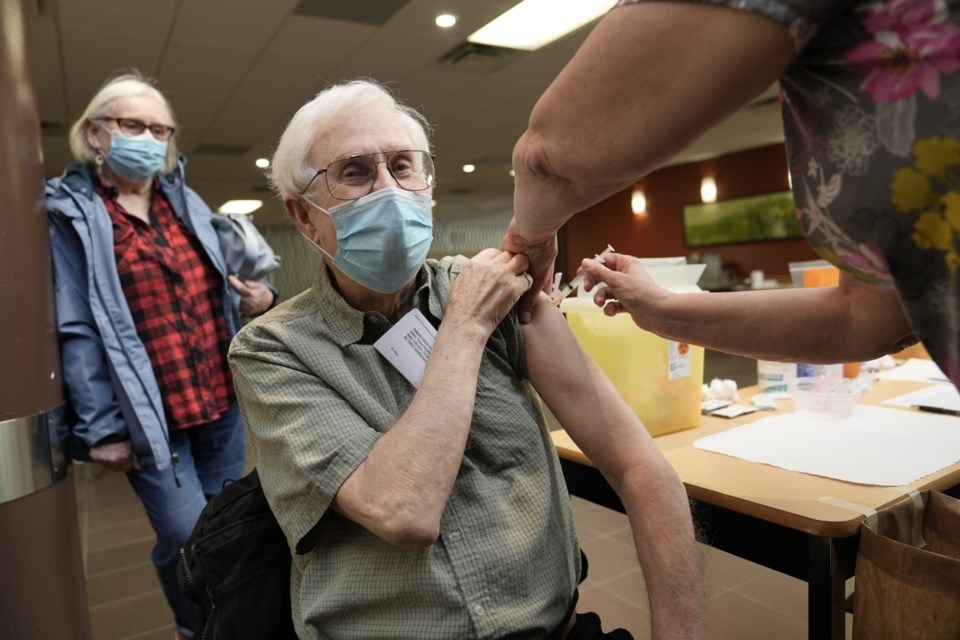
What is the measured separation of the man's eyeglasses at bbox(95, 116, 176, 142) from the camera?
7.21 feet

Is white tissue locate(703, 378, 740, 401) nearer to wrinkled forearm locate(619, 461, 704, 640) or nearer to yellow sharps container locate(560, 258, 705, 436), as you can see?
yellow sharps container locate(560, 258, 705, 436)

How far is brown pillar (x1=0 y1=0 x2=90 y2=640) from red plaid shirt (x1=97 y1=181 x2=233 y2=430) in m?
0.30

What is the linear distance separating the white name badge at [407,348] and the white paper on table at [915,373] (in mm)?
1822

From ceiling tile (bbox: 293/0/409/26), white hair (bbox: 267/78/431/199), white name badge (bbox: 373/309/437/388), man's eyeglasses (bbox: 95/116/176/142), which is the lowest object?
white name badge (bbox: 373/309/437/388)

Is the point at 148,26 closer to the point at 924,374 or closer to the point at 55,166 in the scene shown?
the point at 924,374

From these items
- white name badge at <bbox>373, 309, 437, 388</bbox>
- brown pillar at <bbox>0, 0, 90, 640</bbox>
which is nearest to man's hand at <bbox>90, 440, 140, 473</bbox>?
brown pillar at <bbox>0, 0, 90, 640</bbox>

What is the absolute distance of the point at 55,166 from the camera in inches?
365

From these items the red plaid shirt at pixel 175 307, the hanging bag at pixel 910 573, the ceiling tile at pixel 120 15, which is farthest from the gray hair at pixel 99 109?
the ceiling tile at pixel 120 15

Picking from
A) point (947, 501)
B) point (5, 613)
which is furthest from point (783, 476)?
point (5, 613)

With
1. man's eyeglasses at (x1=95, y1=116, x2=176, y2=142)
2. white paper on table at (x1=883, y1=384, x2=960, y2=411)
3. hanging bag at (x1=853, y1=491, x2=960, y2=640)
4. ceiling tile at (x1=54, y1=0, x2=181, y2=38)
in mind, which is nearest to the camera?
hanging bag at (x1=853, y1=491, x2=960, y2=640)

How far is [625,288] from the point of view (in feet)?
4.41

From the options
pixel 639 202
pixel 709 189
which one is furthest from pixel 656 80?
pixel 639 202

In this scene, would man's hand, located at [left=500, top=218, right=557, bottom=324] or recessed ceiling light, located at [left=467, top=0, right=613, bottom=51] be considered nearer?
man's hand, located at [left=500, top=218, right=557, bottom=324]

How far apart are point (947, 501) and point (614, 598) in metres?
1.73
